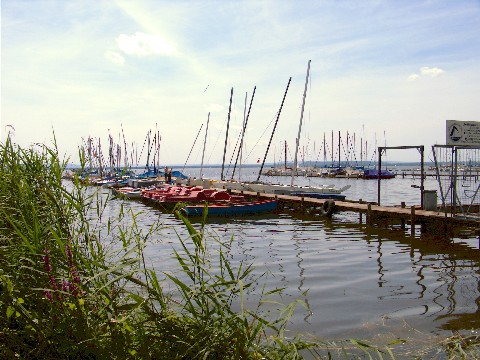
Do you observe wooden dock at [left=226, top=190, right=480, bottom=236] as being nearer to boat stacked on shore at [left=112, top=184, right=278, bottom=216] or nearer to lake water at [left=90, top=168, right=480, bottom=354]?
lake water at [left=90, top=168, right=480, bottom=354]

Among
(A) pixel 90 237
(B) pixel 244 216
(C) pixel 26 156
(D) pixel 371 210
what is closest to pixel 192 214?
(B) pixel 244 216

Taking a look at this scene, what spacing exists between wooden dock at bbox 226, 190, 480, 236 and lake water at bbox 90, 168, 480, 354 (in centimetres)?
55

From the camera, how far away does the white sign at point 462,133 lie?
15156mm

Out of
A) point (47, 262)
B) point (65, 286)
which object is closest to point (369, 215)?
point (65, 286)

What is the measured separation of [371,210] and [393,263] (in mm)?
8566

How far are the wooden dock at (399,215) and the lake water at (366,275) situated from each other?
0.55 metres

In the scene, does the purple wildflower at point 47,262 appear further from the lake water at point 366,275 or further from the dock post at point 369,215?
the dock post at point 369,215

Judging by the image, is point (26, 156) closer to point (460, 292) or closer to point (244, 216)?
point (460, 292)

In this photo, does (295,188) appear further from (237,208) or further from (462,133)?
(462,133)

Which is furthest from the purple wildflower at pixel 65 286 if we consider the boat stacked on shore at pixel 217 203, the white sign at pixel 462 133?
the boat stacked on shore at pixel 217 203

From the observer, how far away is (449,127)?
1528cm

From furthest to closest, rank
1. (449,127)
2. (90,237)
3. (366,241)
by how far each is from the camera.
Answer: (366,241) < (449,127) < (90,237)

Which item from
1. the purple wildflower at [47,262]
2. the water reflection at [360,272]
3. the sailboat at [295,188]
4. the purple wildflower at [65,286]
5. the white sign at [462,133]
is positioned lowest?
the water reflection at [360,272]

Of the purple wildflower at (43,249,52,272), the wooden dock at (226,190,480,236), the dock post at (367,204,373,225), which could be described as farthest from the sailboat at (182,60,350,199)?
the purple wildflower at (43,249,52,272)
